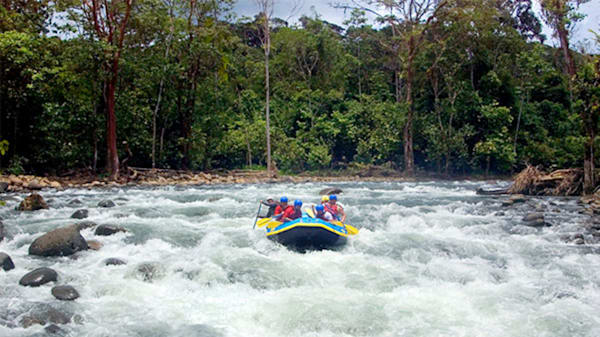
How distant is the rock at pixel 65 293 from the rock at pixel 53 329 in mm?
844

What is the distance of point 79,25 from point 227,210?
11.6 m

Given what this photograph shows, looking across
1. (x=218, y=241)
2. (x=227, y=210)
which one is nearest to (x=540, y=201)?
(x=227, y=210)

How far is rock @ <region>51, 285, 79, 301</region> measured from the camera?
19.3 ft

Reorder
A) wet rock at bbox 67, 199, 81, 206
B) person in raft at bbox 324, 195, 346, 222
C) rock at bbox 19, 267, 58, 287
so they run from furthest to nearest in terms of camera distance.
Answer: wet rock at bbox 67, 199, 81, 206, person in raft at bbox 324, 195, 346, 222, rock at bbox 19, 267, 58, 287

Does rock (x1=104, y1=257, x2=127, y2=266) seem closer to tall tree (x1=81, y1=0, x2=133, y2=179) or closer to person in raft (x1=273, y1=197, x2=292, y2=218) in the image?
person in raft (x1=273, y1=197, x2=292, y2=218)

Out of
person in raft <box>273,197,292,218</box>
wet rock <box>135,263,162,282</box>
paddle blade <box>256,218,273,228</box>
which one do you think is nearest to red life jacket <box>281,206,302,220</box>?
person in raft <box>273,197,292,218</box>

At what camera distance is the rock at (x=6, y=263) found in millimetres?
6879

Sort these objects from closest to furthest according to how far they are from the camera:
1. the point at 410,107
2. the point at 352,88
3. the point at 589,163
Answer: the point at 589,163 < the point at 410,107 < the point at 352,88

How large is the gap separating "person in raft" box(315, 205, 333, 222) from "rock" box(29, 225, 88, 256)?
13.8 ft

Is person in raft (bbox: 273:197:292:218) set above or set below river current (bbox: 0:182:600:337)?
above

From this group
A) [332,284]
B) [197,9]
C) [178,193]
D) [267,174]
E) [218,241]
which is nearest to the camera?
[332,284]

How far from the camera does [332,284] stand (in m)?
6.75

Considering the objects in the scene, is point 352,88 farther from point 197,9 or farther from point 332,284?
point 332,284

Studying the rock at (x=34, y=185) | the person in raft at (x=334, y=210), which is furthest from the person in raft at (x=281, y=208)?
the rock at (x=34, y=185)
